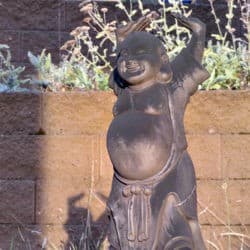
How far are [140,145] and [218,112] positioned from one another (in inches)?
68.6

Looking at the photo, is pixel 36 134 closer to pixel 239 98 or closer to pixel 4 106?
pixel 4 106

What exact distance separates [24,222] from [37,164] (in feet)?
1.21

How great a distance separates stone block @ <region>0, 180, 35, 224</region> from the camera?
5500mm

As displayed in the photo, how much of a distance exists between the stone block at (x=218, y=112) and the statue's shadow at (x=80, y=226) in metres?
0.79

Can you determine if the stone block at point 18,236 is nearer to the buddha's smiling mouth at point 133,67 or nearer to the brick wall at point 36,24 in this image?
the buddha's smiling mouth at point 133,67

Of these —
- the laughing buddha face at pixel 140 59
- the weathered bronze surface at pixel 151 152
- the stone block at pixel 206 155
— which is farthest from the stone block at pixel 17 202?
the laughing buddha face at pixel 140 59

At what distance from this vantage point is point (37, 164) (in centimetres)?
551

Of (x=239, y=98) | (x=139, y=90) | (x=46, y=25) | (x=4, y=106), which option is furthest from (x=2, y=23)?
(x=139, y=90)

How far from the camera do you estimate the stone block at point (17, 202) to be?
550 centimetres

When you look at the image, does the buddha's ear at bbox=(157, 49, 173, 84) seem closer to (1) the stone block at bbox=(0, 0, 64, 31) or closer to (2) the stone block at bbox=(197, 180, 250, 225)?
(2) the stone block at bbox=(197, 180, 250, 225)

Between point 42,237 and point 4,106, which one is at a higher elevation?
point 4,106

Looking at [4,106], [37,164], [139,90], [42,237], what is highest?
[139,90]

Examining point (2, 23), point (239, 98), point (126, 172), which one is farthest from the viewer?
point (2, 23)

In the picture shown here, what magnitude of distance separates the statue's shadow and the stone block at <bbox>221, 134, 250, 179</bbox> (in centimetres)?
82
